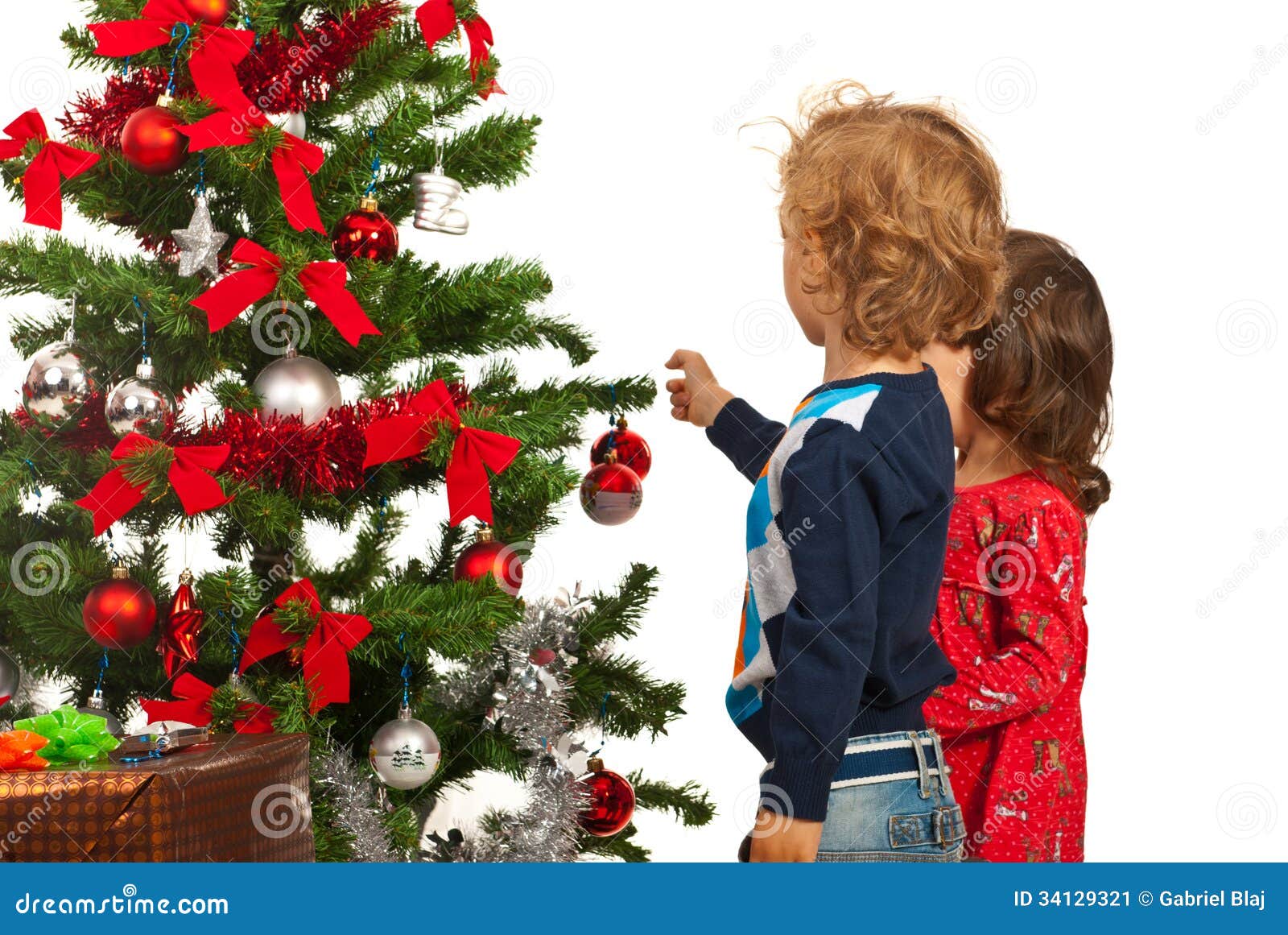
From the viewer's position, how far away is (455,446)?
1.30m

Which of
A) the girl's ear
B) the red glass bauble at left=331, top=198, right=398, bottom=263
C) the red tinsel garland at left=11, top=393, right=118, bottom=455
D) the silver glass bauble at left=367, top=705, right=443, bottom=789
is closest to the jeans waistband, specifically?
the girl's ear

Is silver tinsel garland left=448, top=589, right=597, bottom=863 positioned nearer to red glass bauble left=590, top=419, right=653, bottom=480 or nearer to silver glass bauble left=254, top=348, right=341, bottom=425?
red glass bauble left=590, top=419, right=653, bottom=480

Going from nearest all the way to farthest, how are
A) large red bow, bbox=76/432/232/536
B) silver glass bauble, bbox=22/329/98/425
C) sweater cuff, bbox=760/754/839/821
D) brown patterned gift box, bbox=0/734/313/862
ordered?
1. sweater cuff, bbox=760/754/839/821
2. brown patterned gift box, bbox=0/734/313/862
3. large red bow, bbox=76/432/232/536
4. silver glass bauble, bbox=22/329/98/425

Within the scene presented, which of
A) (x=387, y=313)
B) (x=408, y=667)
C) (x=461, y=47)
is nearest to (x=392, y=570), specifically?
(x=408, y=667)

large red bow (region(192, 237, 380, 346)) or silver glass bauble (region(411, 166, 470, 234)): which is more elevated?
silver glass bauble (region(411, 166, 470, 234))

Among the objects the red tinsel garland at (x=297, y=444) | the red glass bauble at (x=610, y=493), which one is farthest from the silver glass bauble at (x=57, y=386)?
the red glass bauble at (x=610, y=493)

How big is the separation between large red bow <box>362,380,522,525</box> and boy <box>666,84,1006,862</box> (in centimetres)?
34

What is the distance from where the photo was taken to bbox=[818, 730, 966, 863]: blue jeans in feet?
3.42

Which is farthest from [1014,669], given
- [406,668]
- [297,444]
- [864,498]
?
[297,444]

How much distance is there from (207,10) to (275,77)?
0.10m

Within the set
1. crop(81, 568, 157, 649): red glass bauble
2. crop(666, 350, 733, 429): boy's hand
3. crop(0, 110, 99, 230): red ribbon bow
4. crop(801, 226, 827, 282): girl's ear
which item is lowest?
crop(81, 568, 157, 649): red glass bauble

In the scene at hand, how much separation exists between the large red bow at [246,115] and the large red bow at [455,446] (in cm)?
23

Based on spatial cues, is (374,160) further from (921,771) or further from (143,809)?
(921,771)

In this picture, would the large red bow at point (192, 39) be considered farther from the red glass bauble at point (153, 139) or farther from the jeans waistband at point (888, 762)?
the jeans waistband at point (888, 762)
